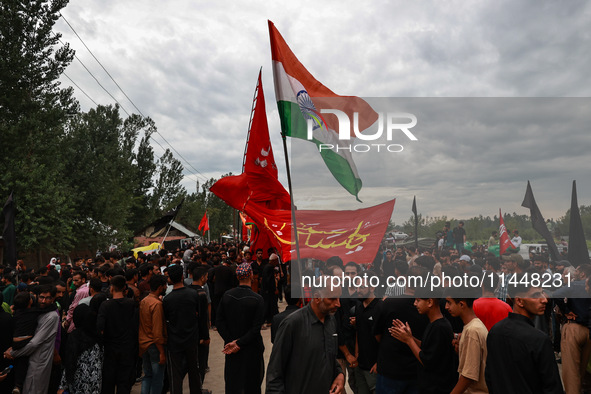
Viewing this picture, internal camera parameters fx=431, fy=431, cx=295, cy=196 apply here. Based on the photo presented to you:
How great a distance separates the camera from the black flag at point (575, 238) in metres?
4.33

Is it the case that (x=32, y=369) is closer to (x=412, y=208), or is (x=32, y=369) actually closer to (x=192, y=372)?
(x=192, y=372)

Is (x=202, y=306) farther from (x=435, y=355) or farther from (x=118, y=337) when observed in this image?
(x=435, y=355)

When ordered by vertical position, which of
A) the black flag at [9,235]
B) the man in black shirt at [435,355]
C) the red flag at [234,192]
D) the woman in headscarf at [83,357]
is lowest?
the woman in headscarf at [83,357]

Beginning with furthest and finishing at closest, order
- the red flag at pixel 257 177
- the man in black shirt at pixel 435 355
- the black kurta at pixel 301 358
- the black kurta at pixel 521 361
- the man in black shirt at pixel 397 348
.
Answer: the red flag at pixel 257 177 → the man in black shirt at pixel 397 348 → the man in black shirt at pixel 435 355 → the black kurta at pixel 301 358 → the black kurta at pixel 521 361

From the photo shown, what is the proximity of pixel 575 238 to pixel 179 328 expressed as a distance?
5.00 metres

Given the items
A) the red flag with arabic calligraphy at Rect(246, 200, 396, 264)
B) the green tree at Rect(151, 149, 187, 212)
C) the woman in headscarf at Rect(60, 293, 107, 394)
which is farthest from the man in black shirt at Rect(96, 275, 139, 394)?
the green tree at Rect(151, 149, 187, 212)

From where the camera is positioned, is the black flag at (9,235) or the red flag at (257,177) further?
the red flag at (257,177)

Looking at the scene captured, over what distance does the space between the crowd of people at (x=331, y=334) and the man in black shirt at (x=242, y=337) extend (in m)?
0.01

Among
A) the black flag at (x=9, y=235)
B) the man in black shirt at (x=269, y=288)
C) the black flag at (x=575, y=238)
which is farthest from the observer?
the man in black shirt at (x=269, y=288)

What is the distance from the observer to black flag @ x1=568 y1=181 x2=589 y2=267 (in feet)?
14.2

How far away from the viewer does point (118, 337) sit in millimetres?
5461

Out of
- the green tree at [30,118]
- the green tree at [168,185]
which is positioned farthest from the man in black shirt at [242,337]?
the green tree at [168,185]

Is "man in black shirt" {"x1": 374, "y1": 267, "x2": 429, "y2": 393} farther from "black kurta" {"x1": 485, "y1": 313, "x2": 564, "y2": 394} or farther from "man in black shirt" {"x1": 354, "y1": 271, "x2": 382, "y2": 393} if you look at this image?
"black kurta" {"x1": 485, "y1": 313, "x2": 564, "y2": 394}

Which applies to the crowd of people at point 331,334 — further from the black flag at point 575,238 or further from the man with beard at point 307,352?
the black flag at point 575,238
